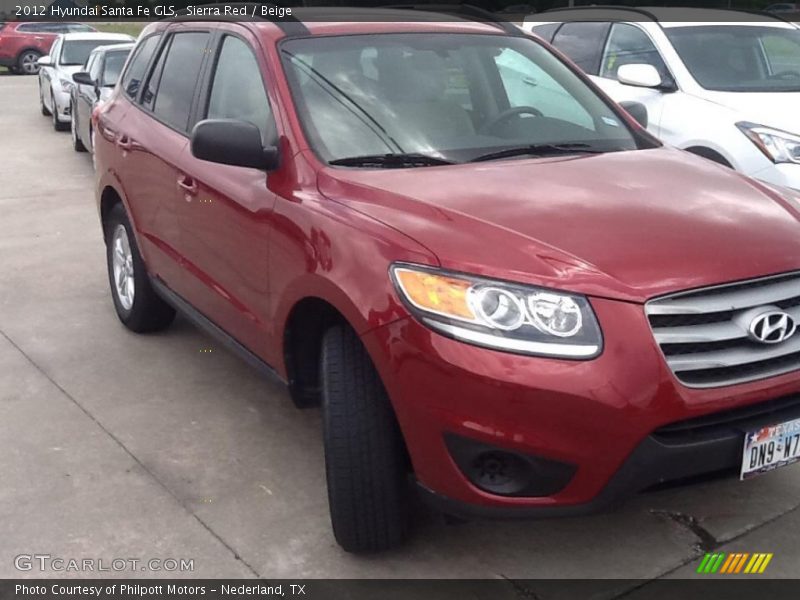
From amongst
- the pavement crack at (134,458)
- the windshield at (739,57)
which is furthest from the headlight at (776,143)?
the pavement crack at (134,458)

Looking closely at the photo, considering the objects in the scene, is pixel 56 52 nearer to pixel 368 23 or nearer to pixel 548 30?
pixel 548 30

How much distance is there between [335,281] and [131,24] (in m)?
38.2

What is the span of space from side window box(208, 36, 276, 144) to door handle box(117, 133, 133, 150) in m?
0.88

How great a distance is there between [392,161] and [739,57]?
15.8ft

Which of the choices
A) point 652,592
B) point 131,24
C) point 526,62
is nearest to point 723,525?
point 652,592

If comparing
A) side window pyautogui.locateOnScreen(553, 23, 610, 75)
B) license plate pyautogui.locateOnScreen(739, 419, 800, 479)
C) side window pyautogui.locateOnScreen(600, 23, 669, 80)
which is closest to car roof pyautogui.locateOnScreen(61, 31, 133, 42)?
side window pyautogui.locateOnScreen(553, 23, 610, 75)

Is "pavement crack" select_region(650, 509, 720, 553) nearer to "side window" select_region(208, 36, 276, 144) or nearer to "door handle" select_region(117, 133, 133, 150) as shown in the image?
"side window" select_region(208, 36, 276, 144)

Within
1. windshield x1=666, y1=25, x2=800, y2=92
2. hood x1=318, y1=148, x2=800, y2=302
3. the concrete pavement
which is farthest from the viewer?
windshield x1=666, y1=25, x2=800, y2=92

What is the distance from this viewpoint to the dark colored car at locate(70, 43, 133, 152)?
10477 mm

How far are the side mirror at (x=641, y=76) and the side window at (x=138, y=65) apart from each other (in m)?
3.47

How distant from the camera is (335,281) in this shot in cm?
300

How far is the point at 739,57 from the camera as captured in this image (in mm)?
7312

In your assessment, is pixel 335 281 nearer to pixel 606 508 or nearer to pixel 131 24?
pixel 606 508

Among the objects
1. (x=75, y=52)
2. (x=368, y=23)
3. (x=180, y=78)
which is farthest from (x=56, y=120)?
(x=368, y=23)
